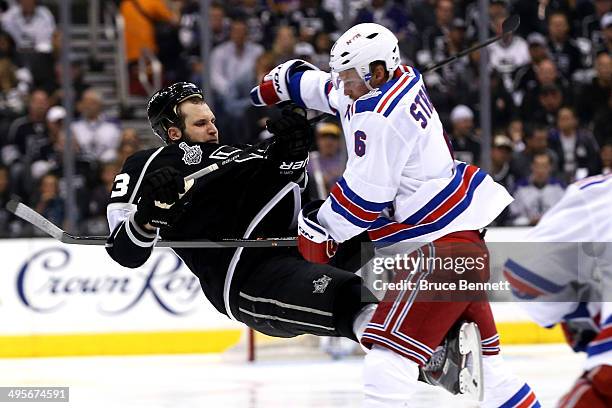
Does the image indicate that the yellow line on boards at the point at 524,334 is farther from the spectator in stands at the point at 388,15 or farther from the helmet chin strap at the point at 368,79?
the helmet chin strap at the point at 368,79

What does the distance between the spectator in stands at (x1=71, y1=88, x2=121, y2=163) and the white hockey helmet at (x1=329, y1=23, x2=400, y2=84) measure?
4.28m

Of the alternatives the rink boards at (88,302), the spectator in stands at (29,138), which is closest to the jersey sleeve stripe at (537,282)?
the rink boards at (88,302)

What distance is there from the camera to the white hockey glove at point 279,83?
4336 millimetres

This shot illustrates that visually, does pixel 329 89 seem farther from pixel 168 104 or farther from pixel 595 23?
pixel 595 23

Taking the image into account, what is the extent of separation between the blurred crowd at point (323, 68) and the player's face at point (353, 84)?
3.66m

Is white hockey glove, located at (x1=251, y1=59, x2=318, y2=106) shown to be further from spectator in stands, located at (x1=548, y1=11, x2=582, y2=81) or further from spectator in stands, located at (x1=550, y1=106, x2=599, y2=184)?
spectator in stands, located at (x1=548, y1=11, x2=582, y2=81)

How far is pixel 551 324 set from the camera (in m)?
2.66

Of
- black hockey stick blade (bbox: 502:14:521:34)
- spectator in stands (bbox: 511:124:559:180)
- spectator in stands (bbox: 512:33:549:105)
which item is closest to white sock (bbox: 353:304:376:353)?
black hockey stick blade (bbox: 502:14:521:34)

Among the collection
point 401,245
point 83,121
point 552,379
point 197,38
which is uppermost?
point 197,38

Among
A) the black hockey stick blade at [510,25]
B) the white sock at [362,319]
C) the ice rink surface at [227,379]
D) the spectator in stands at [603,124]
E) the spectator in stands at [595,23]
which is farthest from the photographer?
the spectator in stands at [595,23]

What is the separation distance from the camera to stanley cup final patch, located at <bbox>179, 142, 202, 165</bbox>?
417 centimetres

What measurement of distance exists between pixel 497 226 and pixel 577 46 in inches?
65.5

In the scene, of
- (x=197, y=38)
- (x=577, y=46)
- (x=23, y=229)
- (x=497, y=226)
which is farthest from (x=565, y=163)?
(x=23, y=229)

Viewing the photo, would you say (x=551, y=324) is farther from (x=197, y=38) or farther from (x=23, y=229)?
(x=197, y=38)
